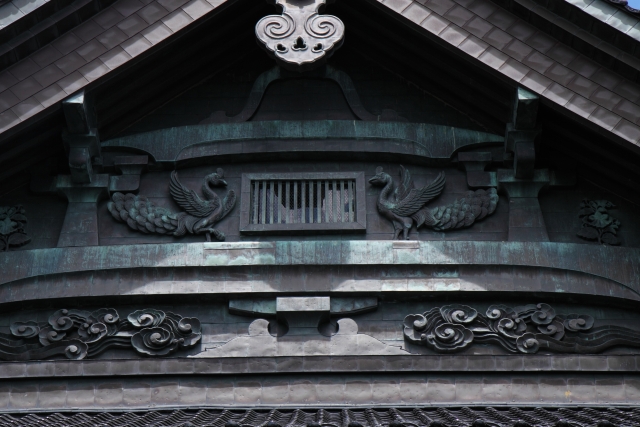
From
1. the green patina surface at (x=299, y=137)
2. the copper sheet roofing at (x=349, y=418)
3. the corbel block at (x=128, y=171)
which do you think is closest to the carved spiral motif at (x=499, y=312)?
the copper sheet roofing at (x=349, y=418)

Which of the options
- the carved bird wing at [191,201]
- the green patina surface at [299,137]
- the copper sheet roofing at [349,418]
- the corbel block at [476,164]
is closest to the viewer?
the copper sheet roofing at [349,418]

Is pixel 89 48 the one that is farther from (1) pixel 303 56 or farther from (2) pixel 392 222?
(2) pixel 392 222

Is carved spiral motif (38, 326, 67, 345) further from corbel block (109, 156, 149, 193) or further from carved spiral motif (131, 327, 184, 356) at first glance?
corbel block (109, 156, 149, 193)

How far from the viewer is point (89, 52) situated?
41.8 feet

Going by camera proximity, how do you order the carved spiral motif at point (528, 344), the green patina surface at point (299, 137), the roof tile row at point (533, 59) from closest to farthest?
1. the carved spiral motif at point (528, 344)
2. the roof tile row at point (533, 59)
3. the green patina surface at point (299, 137)

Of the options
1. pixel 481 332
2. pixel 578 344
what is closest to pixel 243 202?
pixel 481 332

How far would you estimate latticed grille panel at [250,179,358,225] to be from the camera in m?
13.0

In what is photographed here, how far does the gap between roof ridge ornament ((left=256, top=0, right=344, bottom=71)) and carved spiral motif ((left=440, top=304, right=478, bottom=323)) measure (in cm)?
268

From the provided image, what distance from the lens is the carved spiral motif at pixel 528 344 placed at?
39.8ft

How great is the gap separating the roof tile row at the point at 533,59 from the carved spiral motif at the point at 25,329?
465 centimetres

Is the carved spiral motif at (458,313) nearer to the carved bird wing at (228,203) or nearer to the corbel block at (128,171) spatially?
the carved bird wing at (228,203)

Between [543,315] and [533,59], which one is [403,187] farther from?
[543,315]

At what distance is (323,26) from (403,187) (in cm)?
182

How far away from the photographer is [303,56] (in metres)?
12.6
